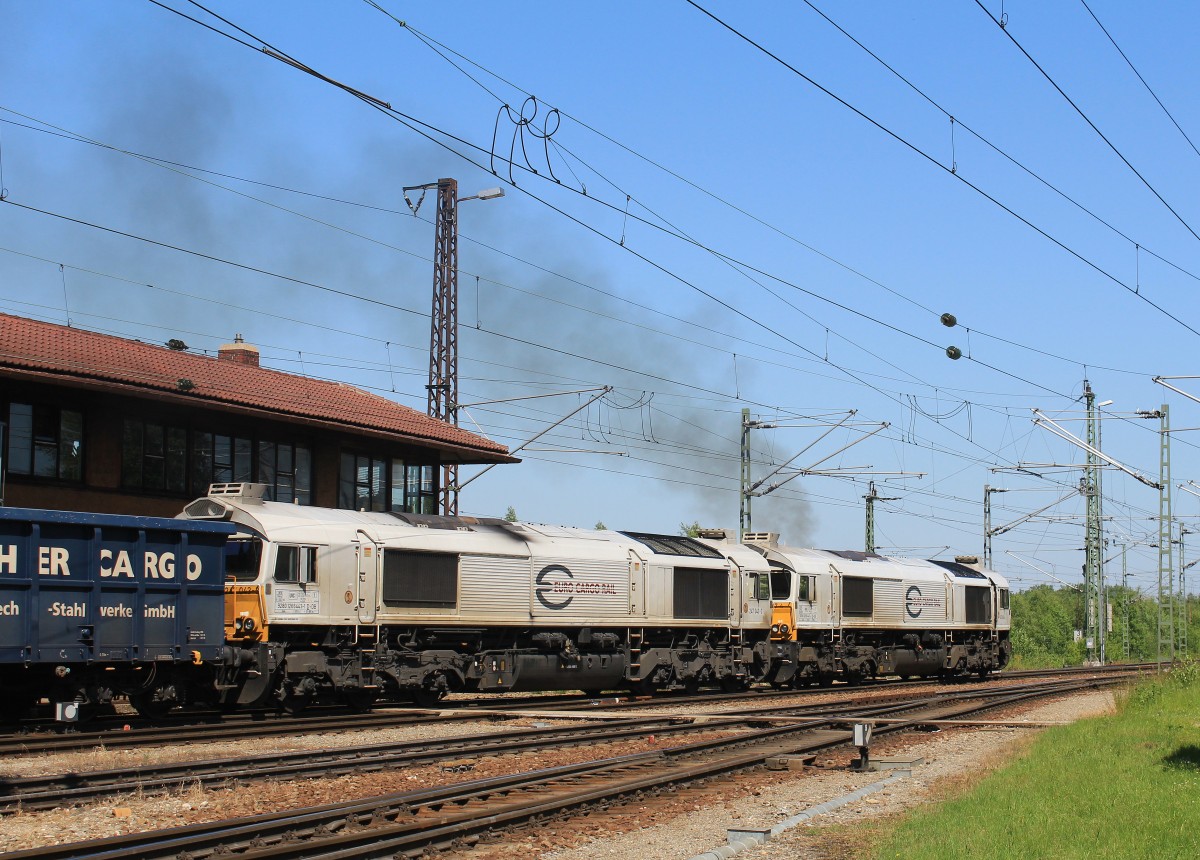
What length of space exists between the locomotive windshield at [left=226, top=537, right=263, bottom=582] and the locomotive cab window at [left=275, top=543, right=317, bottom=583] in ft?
1.13

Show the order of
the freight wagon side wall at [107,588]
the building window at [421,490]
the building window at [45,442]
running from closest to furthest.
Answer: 1. the freight wagon side wall at [107,588]
2. the building window at [45,442]
3. the building window at [421,490]

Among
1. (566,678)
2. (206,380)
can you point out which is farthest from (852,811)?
(206,380)

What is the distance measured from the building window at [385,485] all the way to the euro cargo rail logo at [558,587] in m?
8.74

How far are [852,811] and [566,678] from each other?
1470 centimetres

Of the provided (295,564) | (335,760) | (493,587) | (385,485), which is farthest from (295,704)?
(385,485)

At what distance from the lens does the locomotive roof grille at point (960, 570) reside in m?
→ 42.3

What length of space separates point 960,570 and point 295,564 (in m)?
27.3

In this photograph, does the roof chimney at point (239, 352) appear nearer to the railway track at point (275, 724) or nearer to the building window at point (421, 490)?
the building window at point (421, 490)

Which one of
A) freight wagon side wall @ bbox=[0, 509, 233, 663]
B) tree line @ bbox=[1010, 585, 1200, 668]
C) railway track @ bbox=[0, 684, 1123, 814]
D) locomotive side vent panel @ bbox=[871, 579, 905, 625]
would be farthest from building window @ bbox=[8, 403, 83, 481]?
tree line @ bbox=[1010, 585, 1200, 668]

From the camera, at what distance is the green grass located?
10328 millimetres

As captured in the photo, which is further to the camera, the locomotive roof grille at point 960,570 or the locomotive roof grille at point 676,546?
the locomotive roof grille at point 960,570

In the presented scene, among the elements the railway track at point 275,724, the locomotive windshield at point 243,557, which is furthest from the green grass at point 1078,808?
the locomotive windshield at point 243,557

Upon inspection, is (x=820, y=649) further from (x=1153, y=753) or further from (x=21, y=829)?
(x=21, y=829)

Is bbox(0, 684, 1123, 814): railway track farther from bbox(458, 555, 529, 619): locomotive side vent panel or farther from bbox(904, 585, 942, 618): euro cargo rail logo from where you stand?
bbox(904, 585, 942, 618): euro cargo rail logo
